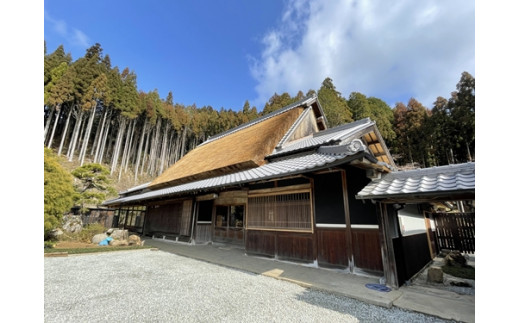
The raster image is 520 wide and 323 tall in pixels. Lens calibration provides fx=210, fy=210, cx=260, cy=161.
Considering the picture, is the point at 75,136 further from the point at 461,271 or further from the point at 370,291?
the point at 461,271

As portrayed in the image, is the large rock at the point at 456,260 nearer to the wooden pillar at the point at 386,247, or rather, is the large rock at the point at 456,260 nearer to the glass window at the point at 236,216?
the wooden pillar at the point at 386,247

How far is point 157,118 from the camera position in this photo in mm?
30844

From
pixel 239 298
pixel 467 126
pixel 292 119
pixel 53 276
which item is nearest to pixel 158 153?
pixel 292 119

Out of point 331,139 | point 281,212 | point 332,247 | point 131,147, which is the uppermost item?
point 131,147

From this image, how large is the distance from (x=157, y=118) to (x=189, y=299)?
32184mm

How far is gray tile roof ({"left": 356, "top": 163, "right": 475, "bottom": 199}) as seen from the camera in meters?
2.99

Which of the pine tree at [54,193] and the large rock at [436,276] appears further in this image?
the pine tree at [54,193]

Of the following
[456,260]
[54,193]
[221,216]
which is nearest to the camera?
[456,260]

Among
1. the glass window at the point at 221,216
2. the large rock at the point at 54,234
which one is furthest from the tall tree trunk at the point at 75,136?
the glass window at the point at 221,216

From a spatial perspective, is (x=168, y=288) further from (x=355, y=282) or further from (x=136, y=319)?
(x=355, y=282)

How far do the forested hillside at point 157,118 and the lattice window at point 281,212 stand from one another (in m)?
15.5

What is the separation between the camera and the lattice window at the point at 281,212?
5.55 metres

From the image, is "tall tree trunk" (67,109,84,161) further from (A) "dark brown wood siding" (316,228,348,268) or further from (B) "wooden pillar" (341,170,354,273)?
(B) "wooden pillar" (341,170,354,273)

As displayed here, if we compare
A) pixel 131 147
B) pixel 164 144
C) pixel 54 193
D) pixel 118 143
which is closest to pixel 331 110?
pixel 54 193
